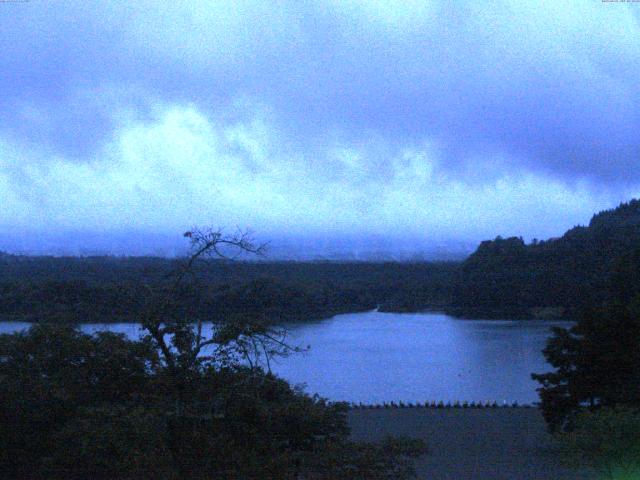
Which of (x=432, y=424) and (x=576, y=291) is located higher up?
(x=576, y=291)

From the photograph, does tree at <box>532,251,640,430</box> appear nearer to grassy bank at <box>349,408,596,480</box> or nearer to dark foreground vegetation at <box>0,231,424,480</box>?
grassy bank at <box>349,408,596,480</box>

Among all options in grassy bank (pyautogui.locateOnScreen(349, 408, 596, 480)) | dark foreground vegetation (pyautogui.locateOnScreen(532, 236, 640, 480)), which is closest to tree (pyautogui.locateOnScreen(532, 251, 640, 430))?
dark foreground vegetation (pyautogui.locateOnScreen(532, 236, 640, 480))

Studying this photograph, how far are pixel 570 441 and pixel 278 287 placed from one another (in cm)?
858

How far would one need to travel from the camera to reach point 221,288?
9844mm

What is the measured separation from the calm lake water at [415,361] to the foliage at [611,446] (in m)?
9.22

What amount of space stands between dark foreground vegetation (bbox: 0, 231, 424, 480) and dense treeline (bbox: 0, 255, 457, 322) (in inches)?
17.9

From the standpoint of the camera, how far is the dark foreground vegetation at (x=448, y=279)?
1912cm

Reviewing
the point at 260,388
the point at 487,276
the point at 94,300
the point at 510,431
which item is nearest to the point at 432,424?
the point at 510,431

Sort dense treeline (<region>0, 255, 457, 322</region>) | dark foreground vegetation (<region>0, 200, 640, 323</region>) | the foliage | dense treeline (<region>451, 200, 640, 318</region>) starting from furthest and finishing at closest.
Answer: dense treeline (<region>451, 200, 640, 318</region>) → dark foreground vegetation (<region>0, 200, 640, 323</region>) → dense treeline (<region>0, 255, 457, 322</region>) → the foliage

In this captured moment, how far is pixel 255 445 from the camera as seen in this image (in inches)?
275

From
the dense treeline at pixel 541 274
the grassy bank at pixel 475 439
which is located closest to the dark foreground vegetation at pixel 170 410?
the grassy bank at pixel 475 439

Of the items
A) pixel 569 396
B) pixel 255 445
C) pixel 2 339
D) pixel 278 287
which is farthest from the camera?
A: pixel 278 287

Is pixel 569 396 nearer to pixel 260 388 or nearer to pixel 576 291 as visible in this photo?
pixel 260 388

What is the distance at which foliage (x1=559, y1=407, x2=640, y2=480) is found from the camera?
7.62 m
